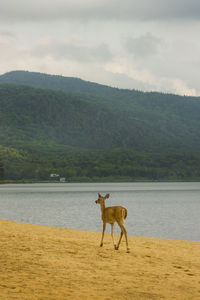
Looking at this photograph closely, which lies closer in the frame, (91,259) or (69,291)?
(69,291)

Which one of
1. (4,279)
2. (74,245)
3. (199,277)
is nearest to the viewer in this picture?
(4,279)

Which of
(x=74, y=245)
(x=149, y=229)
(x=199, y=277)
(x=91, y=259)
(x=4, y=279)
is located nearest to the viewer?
(x=4, y=279)

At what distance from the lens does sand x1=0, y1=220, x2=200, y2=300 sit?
1127 centimetres

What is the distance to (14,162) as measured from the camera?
627 ft

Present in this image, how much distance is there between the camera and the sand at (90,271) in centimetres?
1127

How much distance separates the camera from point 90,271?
13.7 m

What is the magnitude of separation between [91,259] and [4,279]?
4360 mm

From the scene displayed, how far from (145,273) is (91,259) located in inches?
92.7

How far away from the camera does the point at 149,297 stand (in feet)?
36.6

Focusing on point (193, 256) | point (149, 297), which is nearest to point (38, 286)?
point (149, 297)

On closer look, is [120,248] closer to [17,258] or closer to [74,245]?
[74,245]

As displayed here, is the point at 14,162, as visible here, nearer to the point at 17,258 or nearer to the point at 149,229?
the point at 149,229

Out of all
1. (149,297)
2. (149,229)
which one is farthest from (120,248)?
(149,229)

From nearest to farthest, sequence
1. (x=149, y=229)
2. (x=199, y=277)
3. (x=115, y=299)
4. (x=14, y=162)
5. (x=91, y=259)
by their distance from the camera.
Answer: (x=115, y=299) → (x=199, y=277) → (x=91, y=259) → (x=149, y=229) → (x=14, y=162)
